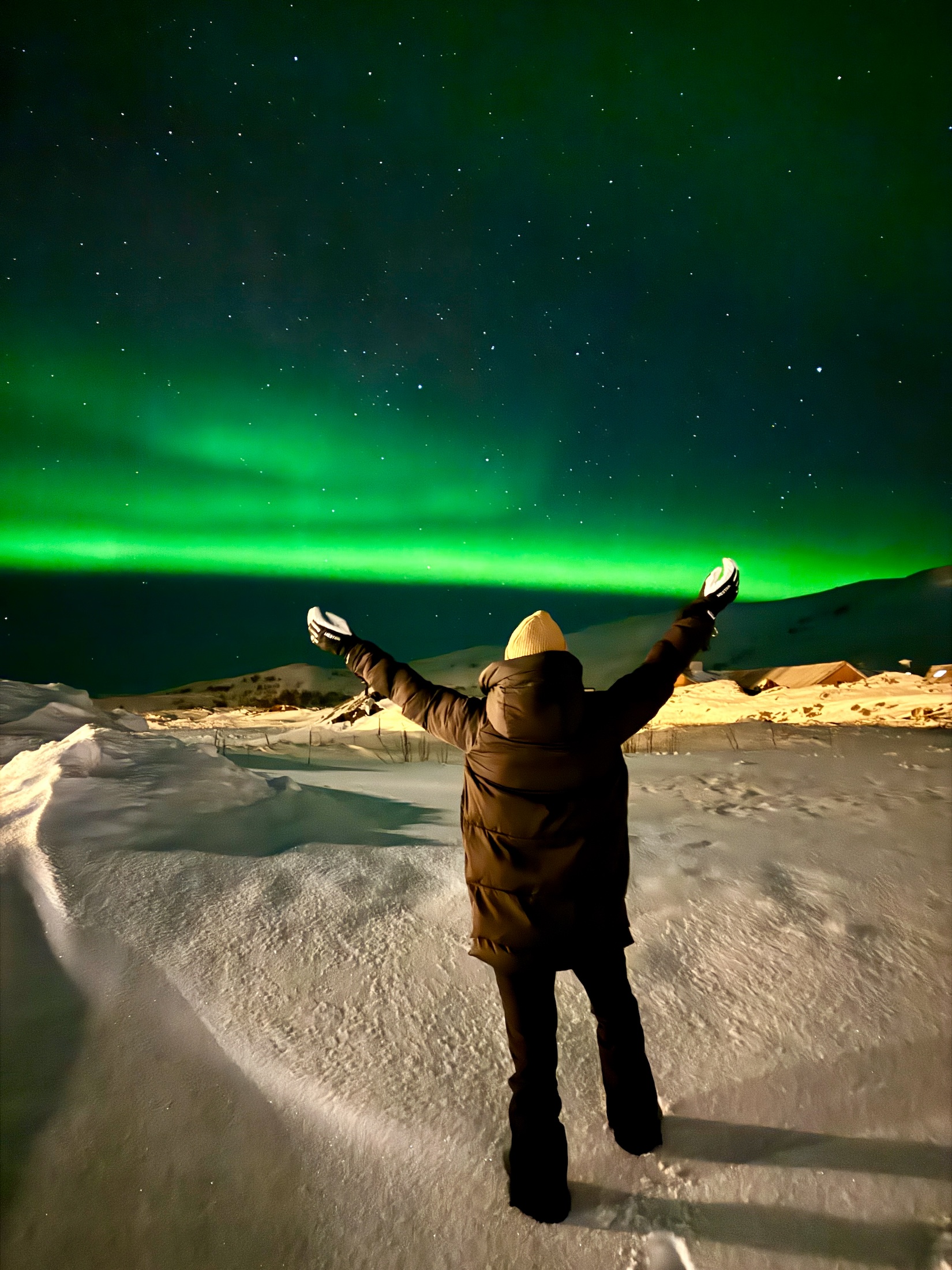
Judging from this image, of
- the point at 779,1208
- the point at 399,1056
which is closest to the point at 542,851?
the point at 399,1056

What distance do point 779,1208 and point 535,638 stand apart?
5.39 ft

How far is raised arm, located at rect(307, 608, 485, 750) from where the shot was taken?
1866 millimetres

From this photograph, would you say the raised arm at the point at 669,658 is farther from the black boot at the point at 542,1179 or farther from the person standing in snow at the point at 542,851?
the black boot at the point at 542,1179

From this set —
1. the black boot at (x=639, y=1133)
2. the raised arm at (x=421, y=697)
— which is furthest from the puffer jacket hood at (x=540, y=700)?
the black boot at (x=639, y=1133)

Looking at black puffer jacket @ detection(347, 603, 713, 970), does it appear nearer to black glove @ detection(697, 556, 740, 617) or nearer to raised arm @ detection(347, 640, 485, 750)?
raised arm @ detection(347, 640, 485, 750)

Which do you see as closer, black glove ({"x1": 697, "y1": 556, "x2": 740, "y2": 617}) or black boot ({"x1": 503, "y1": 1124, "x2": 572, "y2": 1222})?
black boot ({"x1": 503, "y1": 1124, "x2": 572, "y2": 1222})

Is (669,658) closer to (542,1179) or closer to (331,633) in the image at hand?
(331,633)

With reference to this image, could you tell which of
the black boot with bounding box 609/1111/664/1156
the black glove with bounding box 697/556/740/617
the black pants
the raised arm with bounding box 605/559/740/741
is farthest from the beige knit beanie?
the black boot with bounding box 609/1111/664/1156

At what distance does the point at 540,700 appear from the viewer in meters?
1.68

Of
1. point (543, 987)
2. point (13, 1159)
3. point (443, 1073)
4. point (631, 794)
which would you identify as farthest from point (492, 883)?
point (631, 794)

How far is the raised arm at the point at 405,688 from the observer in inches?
73.5

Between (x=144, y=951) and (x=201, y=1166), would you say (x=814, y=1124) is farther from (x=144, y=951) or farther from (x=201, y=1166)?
(x=144, y=951)

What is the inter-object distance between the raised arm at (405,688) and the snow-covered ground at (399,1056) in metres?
1.15

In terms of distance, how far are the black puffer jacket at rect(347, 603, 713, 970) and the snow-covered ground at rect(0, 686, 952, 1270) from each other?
679 millimetres
